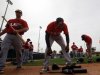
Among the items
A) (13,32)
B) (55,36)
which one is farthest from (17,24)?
(55,36)

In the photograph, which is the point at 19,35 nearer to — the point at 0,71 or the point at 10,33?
the point at 10,33

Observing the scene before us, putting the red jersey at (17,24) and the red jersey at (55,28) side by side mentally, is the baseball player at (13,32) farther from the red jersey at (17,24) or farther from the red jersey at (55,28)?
the red jersey at (55,28)

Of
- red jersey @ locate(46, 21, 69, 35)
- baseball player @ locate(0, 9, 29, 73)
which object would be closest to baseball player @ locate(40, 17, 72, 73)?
red jersey @ locate(46, 21, 69, 35)

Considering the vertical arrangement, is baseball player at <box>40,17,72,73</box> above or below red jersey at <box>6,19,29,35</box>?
below

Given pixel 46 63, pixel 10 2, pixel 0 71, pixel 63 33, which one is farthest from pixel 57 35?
pixel 10 2

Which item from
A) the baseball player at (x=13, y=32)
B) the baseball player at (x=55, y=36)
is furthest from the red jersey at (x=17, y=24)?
the baseball player at (x=55, y=36)

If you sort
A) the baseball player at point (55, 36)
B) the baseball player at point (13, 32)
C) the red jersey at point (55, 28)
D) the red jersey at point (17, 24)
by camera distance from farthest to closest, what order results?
the red jersey at point (17, 24) < the baseball player at point (13, 32) < the red jersey at point (55, 28) < the baseball player at point (55, 36)

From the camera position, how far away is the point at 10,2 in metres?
41.8

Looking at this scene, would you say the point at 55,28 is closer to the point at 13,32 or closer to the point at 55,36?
the point at 55,36

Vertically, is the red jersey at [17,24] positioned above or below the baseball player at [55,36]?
above

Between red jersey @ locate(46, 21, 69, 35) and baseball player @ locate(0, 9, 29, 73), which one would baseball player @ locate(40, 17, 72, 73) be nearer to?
red jersey @ locate(46, 21, 69, 35)

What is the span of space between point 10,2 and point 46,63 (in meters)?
34.0

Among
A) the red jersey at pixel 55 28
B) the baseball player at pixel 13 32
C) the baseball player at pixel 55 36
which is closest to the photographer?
the baseball player at pixel 55 36

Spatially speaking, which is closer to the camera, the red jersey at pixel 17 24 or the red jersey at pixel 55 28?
the red jersey at pixel 55 28
